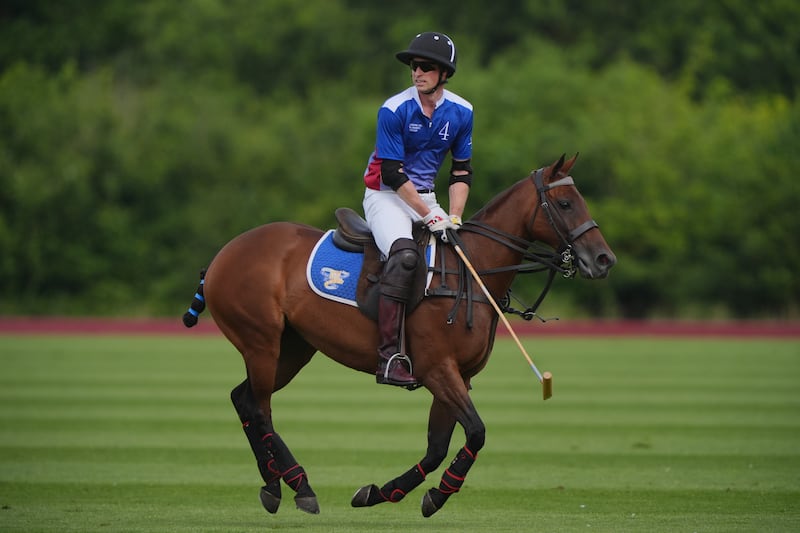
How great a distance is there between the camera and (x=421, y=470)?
26.8 feet

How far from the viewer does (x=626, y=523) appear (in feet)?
27.0

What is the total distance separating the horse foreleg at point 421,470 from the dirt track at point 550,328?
22498 mm

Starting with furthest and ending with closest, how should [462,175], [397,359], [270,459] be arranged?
[270,459] → [462,175] → [397,359]

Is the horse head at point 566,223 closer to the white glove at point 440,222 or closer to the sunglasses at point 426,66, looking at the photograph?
the white glove at point 440,222

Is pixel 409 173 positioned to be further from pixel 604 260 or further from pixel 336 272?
pixel 604 260

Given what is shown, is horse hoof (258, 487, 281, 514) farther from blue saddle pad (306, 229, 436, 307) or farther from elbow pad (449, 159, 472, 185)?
elbow pad (449, 159, 472, 185)

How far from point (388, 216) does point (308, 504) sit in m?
1.95

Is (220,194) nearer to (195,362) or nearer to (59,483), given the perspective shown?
(195,362)

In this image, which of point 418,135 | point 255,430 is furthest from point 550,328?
point 418,135

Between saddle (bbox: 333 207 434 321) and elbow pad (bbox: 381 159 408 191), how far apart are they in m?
0.32

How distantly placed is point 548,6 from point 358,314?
5072 centimetres

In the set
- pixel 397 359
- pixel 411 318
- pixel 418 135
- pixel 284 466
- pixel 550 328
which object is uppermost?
pixel 418 135

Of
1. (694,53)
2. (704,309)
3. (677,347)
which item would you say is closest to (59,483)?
(677,347)

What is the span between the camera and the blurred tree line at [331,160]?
1522 inches
